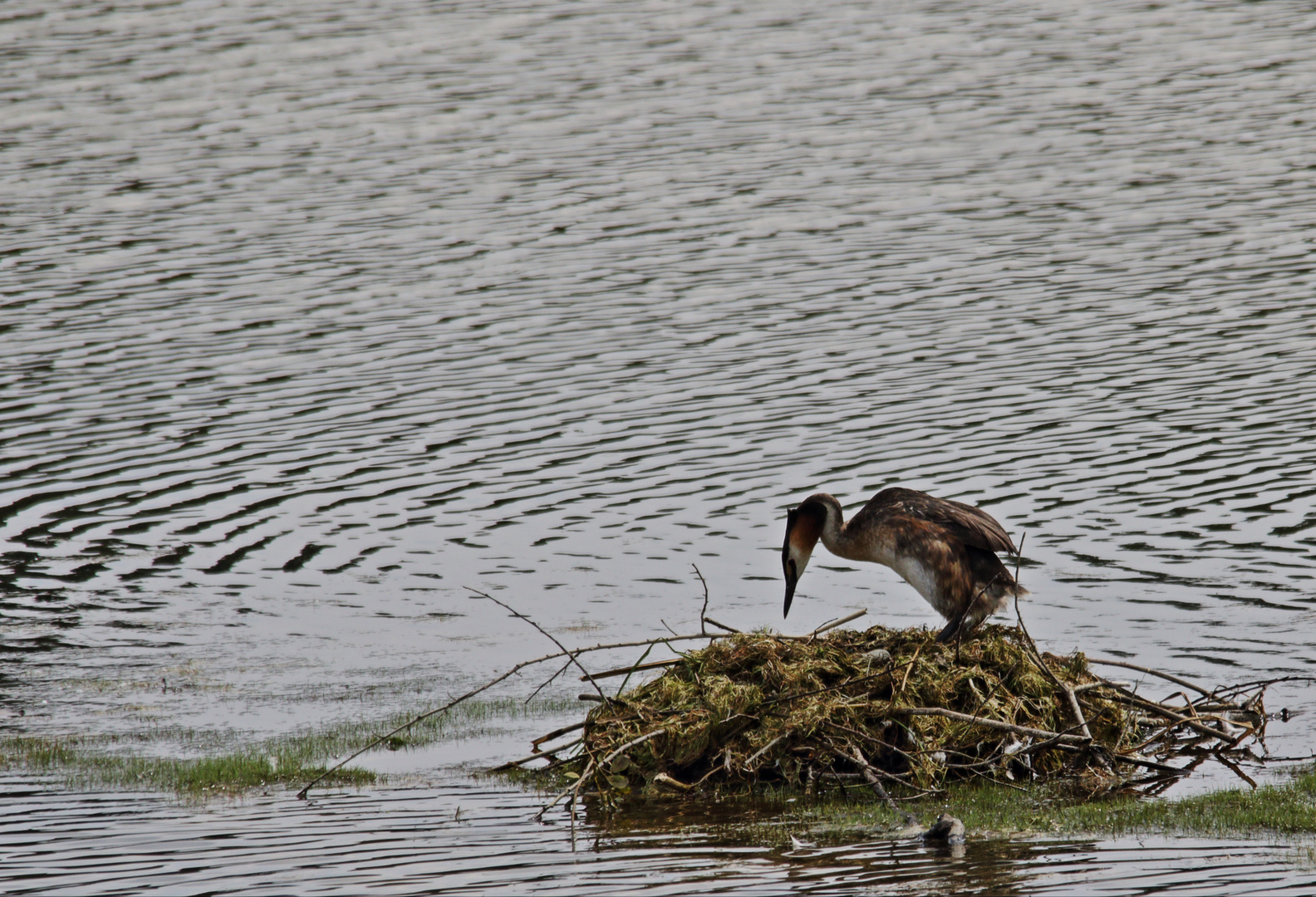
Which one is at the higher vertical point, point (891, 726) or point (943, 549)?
point (943, 549)

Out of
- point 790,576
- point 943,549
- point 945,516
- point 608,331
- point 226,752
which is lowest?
point 608,331

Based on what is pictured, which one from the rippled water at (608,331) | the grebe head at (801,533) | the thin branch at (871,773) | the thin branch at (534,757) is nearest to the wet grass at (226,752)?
the rippled water at (608,331)

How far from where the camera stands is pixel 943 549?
10438 millimetres

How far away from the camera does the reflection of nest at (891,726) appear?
948cm

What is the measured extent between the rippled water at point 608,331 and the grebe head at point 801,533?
1986 mm

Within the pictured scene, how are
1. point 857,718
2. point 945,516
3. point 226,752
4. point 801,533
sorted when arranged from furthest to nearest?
point 801,533 → point 226,752 → point 945,516 → point 857,718

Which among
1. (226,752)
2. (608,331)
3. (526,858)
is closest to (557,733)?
(526,858)

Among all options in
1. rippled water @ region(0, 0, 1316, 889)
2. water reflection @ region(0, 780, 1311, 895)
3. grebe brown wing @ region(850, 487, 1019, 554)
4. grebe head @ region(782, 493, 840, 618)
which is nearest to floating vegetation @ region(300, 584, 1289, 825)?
water reflection @ region(0, 780, 1311, 895)

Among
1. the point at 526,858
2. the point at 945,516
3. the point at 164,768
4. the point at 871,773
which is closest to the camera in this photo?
the point at 526,858

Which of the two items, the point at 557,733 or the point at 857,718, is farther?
the point at 557,733

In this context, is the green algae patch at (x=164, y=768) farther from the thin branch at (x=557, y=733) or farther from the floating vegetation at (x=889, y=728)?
the thin branch at (x=557, y=733)

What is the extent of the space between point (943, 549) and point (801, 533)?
1.14 m

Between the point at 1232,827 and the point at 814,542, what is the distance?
137 inches

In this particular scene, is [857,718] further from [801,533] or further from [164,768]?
[164,768]
